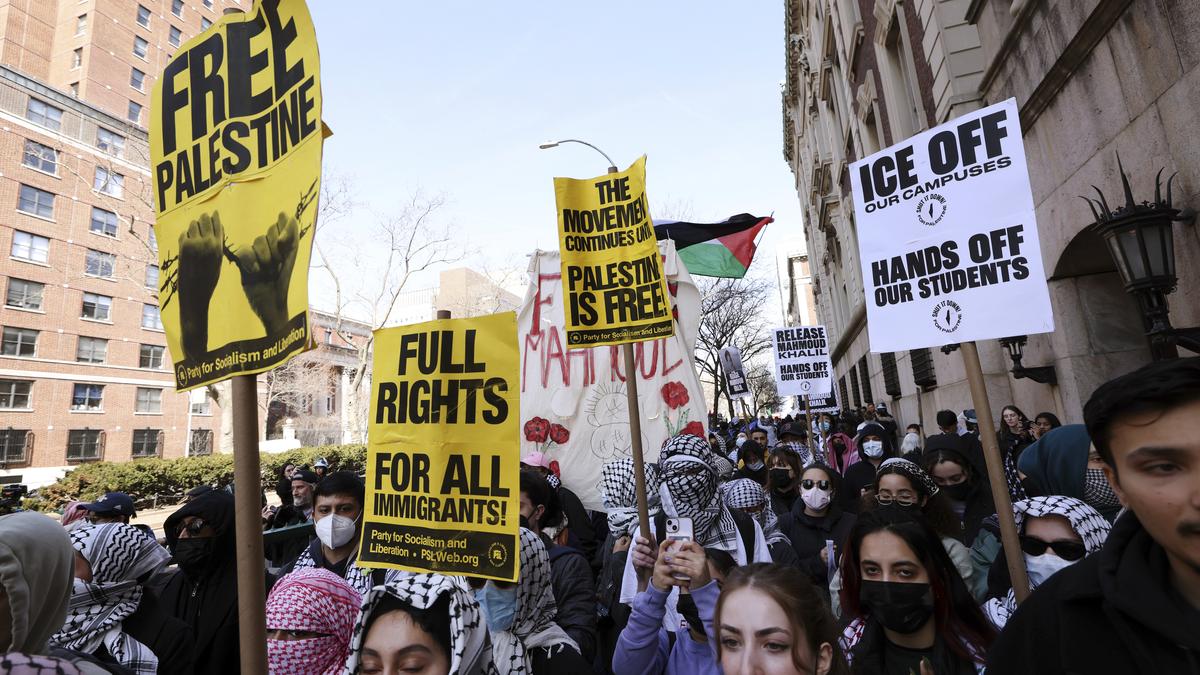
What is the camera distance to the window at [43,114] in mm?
36469

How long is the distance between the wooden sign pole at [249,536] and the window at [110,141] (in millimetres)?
49191

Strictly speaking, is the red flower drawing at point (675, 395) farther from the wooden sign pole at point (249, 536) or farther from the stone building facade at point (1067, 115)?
the wooden sign pole at point (249, 536)

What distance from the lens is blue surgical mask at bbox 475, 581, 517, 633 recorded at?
8.63ft

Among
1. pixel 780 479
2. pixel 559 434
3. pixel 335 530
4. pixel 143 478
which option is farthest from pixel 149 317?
pixel 780 479

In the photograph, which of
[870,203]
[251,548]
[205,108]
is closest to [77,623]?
[251,548]

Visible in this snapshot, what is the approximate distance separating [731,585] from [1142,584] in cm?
118

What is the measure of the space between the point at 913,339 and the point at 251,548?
293cm

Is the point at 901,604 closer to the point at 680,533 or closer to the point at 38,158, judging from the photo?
the point at 680,533

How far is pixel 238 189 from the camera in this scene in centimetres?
209

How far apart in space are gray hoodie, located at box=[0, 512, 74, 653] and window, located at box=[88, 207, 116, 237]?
48.5 m

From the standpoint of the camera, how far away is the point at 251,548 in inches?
70.5

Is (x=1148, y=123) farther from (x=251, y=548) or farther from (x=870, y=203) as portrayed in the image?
(x=251, y=548)

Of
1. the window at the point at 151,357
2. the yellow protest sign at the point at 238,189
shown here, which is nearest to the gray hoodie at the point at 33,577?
the yellow protest sign at the point at 238,189

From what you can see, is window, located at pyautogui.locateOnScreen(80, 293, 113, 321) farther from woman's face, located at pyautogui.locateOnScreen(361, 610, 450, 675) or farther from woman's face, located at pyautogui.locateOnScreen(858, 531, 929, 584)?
woman's face, located at pyautogui.locateOnScreen(858, 531, 929, 584)
